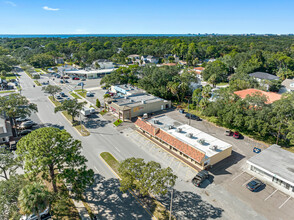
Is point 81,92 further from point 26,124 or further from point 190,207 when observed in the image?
point 190,207

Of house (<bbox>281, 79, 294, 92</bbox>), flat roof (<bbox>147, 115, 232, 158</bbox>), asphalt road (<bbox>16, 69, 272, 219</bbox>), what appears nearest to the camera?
asphalt road (<bbox>16, 69, 272, 219</bbox>)

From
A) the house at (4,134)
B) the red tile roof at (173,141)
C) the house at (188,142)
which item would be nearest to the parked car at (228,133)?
the house at (188,142)

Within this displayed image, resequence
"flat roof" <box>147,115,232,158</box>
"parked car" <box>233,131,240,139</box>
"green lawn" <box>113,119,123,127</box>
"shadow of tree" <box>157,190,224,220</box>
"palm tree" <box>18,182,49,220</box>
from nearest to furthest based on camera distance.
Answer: "palm tree" <box>18,182,49,220</box> < "shadow of tree" <box>157,190,224,220</box> < "flat roof" <box>147,115,232,158</box> < "parked car" <box>233,131,240,139</box> < "green lawn" <box>113,119,123,127</box>

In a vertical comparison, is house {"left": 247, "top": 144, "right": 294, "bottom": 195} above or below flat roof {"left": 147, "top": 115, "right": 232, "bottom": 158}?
below

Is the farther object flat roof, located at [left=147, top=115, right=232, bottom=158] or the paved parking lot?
flat roof, located at [left=147, top=115, right=232, bottom=158]

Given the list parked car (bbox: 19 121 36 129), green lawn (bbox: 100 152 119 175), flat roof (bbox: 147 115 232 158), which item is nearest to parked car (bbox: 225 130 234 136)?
flat roof (bbox: 147 115 232 158)

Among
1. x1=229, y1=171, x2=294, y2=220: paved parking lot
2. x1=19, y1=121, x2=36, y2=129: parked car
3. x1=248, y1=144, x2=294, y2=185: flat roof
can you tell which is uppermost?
x1=19, y1=121, x2=36, y2=129: parked car

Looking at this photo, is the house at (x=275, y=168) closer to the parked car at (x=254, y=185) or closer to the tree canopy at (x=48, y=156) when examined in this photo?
the parked car at (x=254, y=185)

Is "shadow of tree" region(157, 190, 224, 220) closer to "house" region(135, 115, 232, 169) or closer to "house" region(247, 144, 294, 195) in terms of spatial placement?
"house" region(135, 115, 232, 169)

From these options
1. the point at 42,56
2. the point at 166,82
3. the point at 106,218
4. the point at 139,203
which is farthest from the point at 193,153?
the point at 42,56
